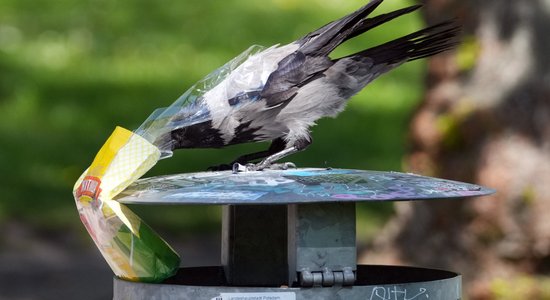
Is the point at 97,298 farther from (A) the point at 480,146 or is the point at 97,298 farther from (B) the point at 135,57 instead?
(B) the point at 135,57

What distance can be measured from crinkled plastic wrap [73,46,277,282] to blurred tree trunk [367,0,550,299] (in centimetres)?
307

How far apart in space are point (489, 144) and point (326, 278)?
131 inches

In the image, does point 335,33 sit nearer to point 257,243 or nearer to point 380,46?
point 380,46

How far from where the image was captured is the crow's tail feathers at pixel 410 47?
3566 mm

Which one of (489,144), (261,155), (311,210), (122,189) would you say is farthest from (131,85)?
(311,210)

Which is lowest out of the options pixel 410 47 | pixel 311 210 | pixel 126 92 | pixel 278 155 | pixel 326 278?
pixel 326 278

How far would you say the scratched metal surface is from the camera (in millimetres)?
2939

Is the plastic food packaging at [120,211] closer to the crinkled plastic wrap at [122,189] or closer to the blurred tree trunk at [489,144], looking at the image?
the crinkled plastic wrap at [122,189]

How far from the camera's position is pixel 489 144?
6141mm

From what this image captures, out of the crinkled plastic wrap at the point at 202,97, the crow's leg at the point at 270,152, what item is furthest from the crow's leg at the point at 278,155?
the crinkled plastic wrap at the point at 202,97

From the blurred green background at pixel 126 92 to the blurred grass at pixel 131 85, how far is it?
0.01 m

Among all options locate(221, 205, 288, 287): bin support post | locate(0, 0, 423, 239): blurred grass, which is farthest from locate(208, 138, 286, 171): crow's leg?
locate(0, 0, 423, 239): blurred grass

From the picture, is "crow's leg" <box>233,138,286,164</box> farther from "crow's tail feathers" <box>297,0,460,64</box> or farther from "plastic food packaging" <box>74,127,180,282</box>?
"plastic food packaging" <box>74,127,180,282</box>

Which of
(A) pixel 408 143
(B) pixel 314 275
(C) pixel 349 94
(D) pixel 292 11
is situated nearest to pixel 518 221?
(A) pixel 408 143
